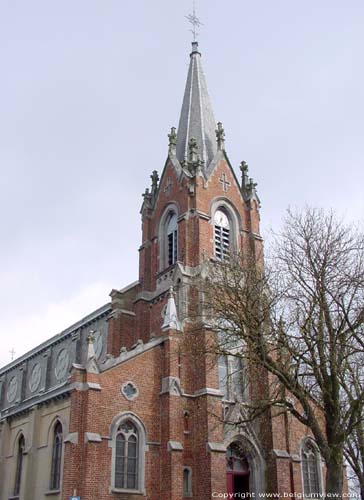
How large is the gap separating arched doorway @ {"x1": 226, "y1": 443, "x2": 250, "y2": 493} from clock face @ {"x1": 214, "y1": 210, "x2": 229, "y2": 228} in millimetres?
12581

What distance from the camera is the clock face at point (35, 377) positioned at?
137 feet

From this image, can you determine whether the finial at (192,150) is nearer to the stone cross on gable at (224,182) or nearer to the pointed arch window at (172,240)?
the stone cross on gable at (224,182)

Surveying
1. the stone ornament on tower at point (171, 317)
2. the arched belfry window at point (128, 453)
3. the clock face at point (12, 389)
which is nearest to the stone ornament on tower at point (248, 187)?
the stone ornament on tower at point (171, 317)

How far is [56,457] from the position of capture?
26.8 metres

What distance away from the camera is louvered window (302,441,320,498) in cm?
2945

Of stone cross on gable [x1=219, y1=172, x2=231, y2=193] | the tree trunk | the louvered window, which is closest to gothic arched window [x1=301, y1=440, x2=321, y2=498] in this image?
the louvered window

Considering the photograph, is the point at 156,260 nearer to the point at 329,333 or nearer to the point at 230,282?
the point at 230,282

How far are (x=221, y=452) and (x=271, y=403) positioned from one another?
26.3ft

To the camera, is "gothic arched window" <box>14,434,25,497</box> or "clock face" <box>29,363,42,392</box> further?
"clock face" <box>29,363,42,392</box>

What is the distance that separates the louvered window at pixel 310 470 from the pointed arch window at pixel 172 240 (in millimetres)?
12242

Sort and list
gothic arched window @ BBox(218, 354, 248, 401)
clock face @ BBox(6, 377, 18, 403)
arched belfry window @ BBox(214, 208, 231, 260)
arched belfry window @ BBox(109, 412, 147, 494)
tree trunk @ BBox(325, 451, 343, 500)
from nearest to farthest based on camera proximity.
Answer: tree trunk @ BBox(325, 451, 343, 500) → arched belfry window @ BBox(109, 412, 147, 494) → gothic arched window @ BBox(218, 354, 248, 401) → arched belfry window @ BBox(214, 208, 231, 260) → clock face @ BBox(6, 377, 18, 403)

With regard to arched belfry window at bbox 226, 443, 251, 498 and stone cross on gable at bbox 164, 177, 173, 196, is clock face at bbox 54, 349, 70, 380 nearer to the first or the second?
stone cross on gable at bbox 164, 177, 173, 196

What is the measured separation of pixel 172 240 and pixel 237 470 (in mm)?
13237

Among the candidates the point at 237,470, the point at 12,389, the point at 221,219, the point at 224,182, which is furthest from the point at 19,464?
the point at 224,182
